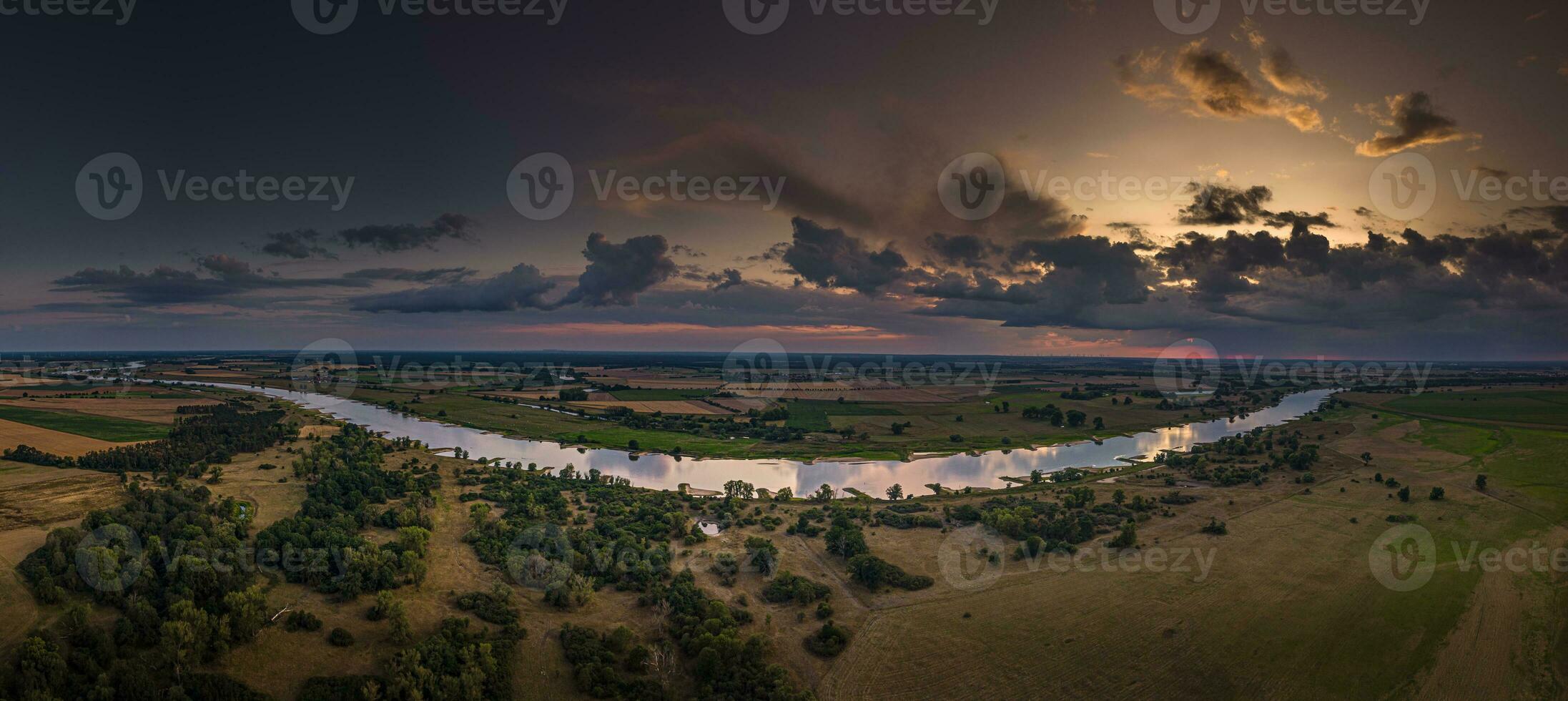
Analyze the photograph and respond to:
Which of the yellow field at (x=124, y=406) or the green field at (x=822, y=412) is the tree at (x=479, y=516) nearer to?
the green field at (x=822, y=412)

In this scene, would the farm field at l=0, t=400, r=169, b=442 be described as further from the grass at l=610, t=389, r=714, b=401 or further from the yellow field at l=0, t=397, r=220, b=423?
the grass at l=610, t=389, r=714, b=401

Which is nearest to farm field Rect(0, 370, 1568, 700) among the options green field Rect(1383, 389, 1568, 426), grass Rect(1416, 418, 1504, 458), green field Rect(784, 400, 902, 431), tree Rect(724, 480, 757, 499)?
tree Rect(724, 480, 757, 499)

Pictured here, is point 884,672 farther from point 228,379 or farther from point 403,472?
point 228,379

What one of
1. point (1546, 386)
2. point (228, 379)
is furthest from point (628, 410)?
point (1546, 386)
